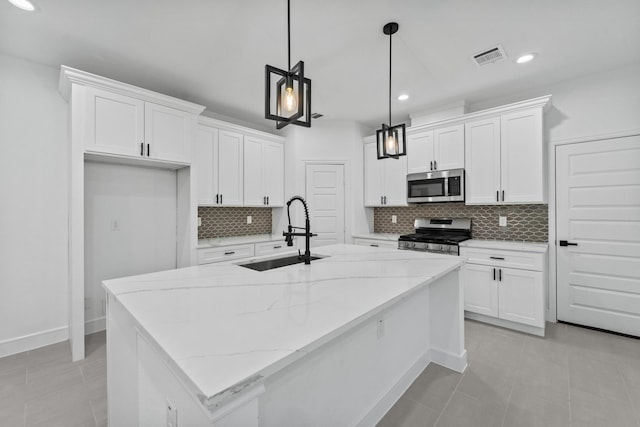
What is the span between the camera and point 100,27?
2207 millimetres

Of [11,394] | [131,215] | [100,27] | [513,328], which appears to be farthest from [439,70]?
[11,394]

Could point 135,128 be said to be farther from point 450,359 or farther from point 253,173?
point 450,359

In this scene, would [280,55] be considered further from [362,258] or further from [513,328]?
[513,328]

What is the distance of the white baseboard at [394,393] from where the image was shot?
1.69 metres

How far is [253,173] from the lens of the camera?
13.5 feet

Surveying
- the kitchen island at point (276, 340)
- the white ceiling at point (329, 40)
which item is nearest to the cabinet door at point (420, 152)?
the white ceiling at point (329, 40)

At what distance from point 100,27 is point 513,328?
4.79 meters

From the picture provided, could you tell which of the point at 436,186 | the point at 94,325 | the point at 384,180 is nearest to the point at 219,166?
the point at 94,325

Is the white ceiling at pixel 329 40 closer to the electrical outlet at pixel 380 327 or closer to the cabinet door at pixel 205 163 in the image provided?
the cabinet door at pixel 205 163

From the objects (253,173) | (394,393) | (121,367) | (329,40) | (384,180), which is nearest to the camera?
(121,367)

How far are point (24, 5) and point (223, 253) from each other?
263cm

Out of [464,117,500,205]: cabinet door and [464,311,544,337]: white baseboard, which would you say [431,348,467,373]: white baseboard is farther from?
[464,117,500,205]: cabinet door

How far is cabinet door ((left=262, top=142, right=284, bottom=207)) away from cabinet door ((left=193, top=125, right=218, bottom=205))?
0.84 meters

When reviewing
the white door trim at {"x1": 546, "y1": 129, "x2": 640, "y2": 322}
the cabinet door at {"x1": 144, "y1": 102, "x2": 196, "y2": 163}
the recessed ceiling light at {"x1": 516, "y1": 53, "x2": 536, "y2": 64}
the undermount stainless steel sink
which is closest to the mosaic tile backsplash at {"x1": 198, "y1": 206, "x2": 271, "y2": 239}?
the cabinet door at {"x1": 144, "y1": 102, "x2": 196, "y2": 163}
